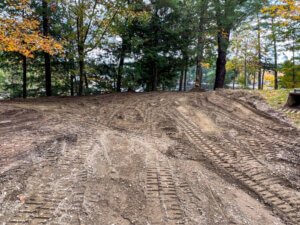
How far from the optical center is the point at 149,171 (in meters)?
3.20

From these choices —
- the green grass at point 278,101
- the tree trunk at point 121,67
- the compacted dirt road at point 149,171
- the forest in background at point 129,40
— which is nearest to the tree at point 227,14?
the forest in background at point 129,40

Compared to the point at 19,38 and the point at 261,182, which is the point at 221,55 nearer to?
the point at 19,38

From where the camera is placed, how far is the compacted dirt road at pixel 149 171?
237 centimetres

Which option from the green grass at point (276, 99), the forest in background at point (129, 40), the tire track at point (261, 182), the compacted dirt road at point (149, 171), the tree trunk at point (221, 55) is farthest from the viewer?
the tree trunk at point (221, 55)

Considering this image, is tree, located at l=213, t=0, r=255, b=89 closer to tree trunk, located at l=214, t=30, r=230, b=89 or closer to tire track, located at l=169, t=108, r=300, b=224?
tree trunk, located at l=214, t=30, r=230, b=89

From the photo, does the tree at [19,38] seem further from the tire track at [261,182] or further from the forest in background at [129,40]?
the tire track at [261,182]

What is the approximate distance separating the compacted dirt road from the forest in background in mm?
5728

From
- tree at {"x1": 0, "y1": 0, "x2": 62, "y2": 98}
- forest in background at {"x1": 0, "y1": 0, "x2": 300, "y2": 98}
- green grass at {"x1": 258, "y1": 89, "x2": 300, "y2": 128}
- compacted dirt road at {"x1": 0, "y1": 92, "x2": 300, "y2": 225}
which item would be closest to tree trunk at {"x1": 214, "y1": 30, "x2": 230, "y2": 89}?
forest in background at {"x1": 0, "y1": 0, "x2": 300, "y2": 98}

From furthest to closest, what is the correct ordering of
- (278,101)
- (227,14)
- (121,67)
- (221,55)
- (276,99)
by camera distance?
(221,55)
(121,67)
(227,14)
(276,99)
(278,101)

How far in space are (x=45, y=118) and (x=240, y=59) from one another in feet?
72.3

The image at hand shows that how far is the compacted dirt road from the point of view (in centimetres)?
237

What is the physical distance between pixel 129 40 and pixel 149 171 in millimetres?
9351

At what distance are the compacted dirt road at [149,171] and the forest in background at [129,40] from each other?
5728 millimetres

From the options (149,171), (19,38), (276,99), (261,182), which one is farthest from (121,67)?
(261,182)
